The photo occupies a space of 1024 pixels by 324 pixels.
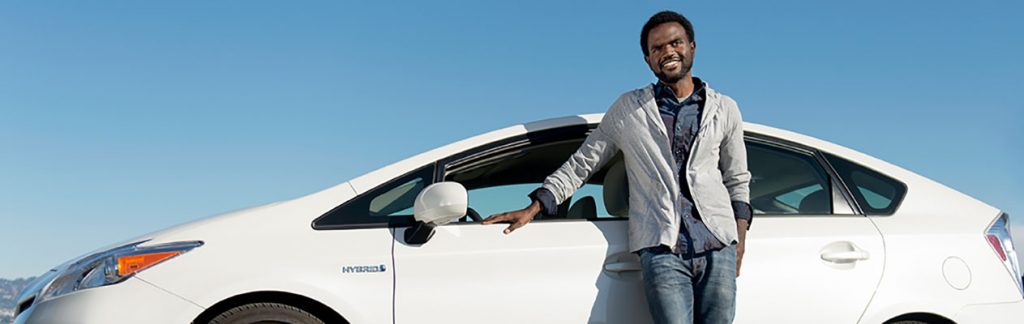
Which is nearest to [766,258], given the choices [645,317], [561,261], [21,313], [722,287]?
[722,287]

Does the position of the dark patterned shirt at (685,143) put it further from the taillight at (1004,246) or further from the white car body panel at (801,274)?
the taillight at (1004,246)

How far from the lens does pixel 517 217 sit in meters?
3.56

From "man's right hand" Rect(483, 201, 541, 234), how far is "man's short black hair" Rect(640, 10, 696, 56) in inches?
34.7

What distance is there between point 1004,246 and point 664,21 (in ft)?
6.33

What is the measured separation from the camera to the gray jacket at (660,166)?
3479 mm

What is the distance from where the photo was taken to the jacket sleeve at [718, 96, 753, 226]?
363cm

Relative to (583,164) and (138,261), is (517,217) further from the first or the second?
(138,261)

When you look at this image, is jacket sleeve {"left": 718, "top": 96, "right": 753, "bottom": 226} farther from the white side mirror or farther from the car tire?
the car tire

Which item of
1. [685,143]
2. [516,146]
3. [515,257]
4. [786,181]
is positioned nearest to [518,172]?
[516,146]

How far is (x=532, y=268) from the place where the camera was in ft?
11.4

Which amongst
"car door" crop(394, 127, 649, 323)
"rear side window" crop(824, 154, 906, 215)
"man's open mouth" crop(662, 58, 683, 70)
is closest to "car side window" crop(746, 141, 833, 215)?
"rear side window" crop(824, 154, 906, 215)

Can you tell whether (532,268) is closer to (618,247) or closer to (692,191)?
(618,247)

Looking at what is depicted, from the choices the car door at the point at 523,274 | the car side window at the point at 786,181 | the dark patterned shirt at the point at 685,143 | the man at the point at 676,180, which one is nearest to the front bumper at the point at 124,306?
the car door at the point at 523,274

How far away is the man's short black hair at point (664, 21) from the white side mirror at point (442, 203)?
3.93 feet
